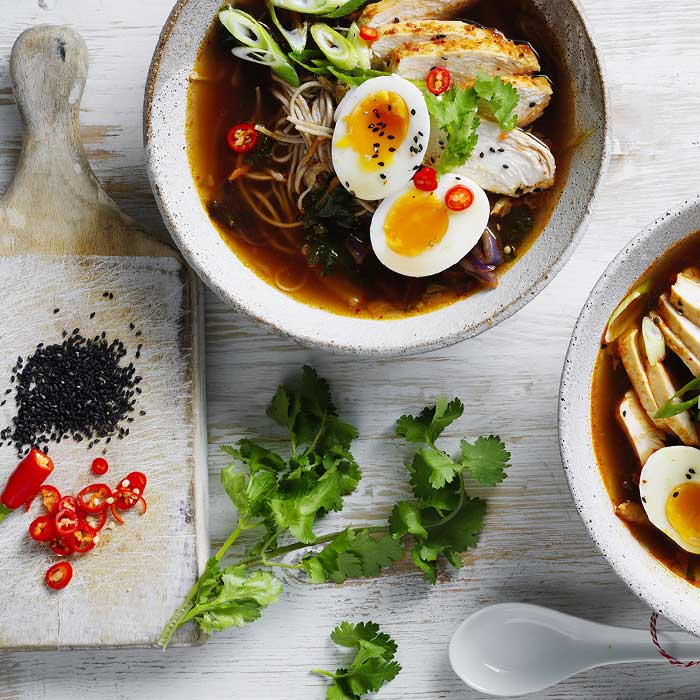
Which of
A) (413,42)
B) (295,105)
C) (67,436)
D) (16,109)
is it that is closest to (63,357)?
(67,436)

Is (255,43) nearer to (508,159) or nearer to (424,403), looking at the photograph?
(508,159)

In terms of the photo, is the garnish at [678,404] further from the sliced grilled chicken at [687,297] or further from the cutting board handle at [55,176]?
the cutting board handle at [55,176]

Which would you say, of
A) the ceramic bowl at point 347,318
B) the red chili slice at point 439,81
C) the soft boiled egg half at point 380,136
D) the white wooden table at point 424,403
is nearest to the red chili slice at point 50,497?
the white wooden table at point 424,403

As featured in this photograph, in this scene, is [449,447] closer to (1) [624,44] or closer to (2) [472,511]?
(2) [472,511]

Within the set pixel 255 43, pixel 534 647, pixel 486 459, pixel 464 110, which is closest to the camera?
pixel 464 110

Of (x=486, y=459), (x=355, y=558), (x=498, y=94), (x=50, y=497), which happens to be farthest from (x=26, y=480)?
(x=498, y=94)
